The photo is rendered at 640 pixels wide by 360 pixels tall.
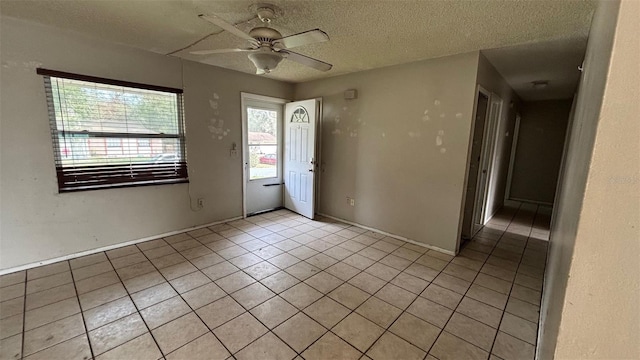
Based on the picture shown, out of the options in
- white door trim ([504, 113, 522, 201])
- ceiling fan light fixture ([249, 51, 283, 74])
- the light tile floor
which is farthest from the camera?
white door trim ([504, 113, 522, 201])

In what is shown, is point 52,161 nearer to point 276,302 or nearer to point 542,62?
point 276,302

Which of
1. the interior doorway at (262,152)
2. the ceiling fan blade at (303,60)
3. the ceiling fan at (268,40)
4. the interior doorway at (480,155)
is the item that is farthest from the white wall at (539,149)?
the ceiling fan at (268,40)

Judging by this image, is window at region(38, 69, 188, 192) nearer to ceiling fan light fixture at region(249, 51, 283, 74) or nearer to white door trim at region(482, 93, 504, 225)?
ceiling fan light fixture at region(249, 51, 283, 74)

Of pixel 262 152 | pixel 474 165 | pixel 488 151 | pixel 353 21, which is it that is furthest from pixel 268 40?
pixel 488 151

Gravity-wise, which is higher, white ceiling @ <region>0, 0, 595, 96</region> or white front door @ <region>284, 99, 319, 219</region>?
white ceiling @ <region>0, 0, 595, 96</region>

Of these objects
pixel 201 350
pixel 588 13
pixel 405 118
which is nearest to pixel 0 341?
pixel 201 350

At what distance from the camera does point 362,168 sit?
387 cm

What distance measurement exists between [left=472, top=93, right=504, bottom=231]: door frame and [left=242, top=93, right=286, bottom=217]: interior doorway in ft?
10.3

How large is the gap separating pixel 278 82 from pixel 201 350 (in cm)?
391

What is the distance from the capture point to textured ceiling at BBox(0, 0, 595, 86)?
1.90m

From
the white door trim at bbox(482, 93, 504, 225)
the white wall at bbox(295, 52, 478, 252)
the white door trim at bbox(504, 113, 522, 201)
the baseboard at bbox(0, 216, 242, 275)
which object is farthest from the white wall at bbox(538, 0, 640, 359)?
the white door trim at bbox(504, 113, 522, 201)

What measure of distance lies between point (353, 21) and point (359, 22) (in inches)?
2.1

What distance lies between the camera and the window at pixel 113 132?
2646 mm

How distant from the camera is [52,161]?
2.62 metres
